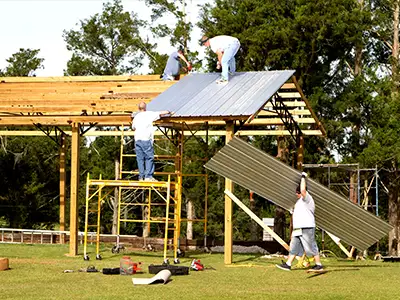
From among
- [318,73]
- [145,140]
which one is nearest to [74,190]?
[145,140]

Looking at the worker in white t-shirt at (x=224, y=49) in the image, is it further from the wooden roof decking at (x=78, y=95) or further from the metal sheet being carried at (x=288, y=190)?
the metal sheet being carried at (x=288, y=190)

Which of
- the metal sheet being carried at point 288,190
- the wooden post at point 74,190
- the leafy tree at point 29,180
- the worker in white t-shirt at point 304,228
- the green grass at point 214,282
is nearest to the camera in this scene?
the green grass at point 214,282

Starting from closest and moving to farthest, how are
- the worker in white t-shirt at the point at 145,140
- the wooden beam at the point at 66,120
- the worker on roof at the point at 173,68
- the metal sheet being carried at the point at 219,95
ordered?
the worker in white t-shirt at the point at 145,140 → the metal sheet being carried at the point at 219,95 → the wooden beam at the point at 66,120 → the worker on roof at the point at 173,68

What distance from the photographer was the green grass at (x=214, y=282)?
1319 centimetres

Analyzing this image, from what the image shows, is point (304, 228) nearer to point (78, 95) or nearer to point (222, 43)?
point (222, 43)

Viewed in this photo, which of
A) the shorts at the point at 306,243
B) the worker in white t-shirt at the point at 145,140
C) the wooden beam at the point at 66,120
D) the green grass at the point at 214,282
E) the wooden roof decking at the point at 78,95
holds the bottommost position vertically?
the green grass at the point at 214,282

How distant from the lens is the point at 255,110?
19.7 metres

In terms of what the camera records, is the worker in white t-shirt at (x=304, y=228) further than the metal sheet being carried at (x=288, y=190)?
No

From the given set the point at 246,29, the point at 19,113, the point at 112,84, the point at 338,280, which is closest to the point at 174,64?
the point at 112,84

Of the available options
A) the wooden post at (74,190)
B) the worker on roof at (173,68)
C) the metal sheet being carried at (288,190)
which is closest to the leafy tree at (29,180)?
the worker on roof at (173,68)

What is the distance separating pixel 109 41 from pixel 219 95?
25.2m

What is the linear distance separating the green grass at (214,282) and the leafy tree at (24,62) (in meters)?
28.3

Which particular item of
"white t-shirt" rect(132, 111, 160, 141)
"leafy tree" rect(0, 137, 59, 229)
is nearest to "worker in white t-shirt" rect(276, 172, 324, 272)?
"white t-shirt" rect(132, 111, 160, 141)

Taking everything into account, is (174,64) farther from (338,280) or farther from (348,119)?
(348,119)
